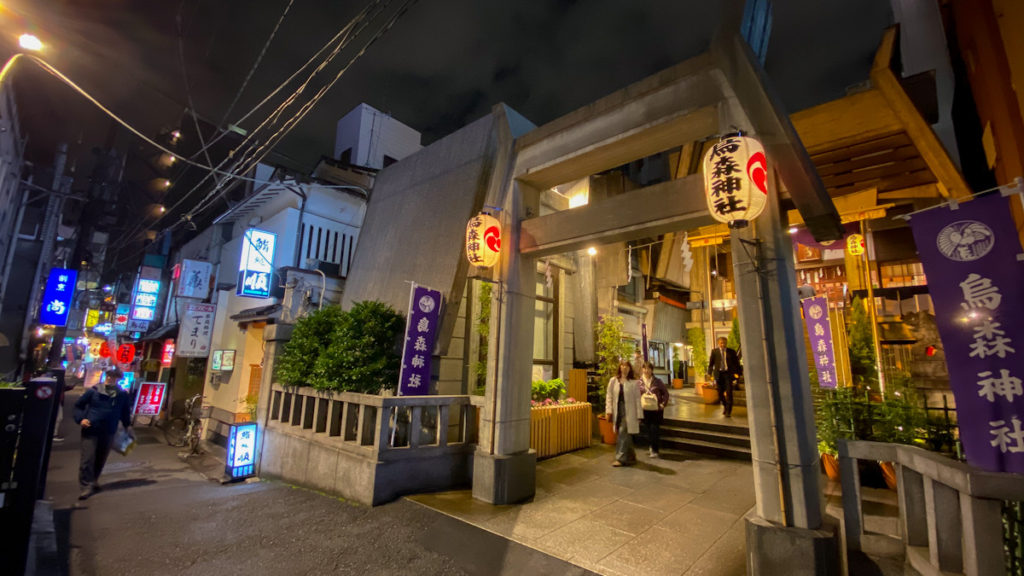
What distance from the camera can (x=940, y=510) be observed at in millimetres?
3846

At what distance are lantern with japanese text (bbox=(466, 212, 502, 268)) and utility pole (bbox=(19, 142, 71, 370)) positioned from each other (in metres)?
26.3

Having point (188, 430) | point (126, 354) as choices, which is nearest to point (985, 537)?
point (188, 430)

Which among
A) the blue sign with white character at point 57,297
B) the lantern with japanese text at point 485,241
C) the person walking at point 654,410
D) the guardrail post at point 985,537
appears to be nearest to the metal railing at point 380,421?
the lantern with japanese text at point 485,241

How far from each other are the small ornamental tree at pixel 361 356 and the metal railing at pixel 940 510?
7584mm

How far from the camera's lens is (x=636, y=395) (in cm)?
906

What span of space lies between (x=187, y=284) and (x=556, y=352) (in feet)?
48.2

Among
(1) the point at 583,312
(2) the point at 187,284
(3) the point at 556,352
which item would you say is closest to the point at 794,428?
(3) the point at 556,352

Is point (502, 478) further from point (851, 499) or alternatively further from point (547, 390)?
point (851, 499)

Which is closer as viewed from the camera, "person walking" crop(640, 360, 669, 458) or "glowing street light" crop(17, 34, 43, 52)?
"glowing street light" crop(17, 34, 43, 52)

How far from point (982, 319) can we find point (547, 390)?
8.50m

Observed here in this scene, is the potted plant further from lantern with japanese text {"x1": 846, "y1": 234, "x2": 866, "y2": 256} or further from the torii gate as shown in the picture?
lantern with japanese text {"x1": 846, "y1": 234, "x2": 866, "y2": 256}

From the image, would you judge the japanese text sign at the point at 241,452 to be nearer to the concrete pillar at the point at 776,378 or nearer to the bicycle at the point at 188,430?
the bicycle at the point at 188,430

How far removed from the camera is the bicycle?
1332 cm

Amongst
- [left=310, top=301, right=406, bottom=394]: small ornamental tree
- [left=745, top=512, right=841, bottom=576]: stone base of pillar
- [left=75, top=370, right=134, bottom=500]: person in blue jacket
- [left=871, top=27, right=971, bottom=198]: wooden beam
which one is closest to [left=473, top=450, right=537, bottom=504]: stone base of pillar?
[left=310, top=301, right=406, bottom=394]: small ornamental tree
